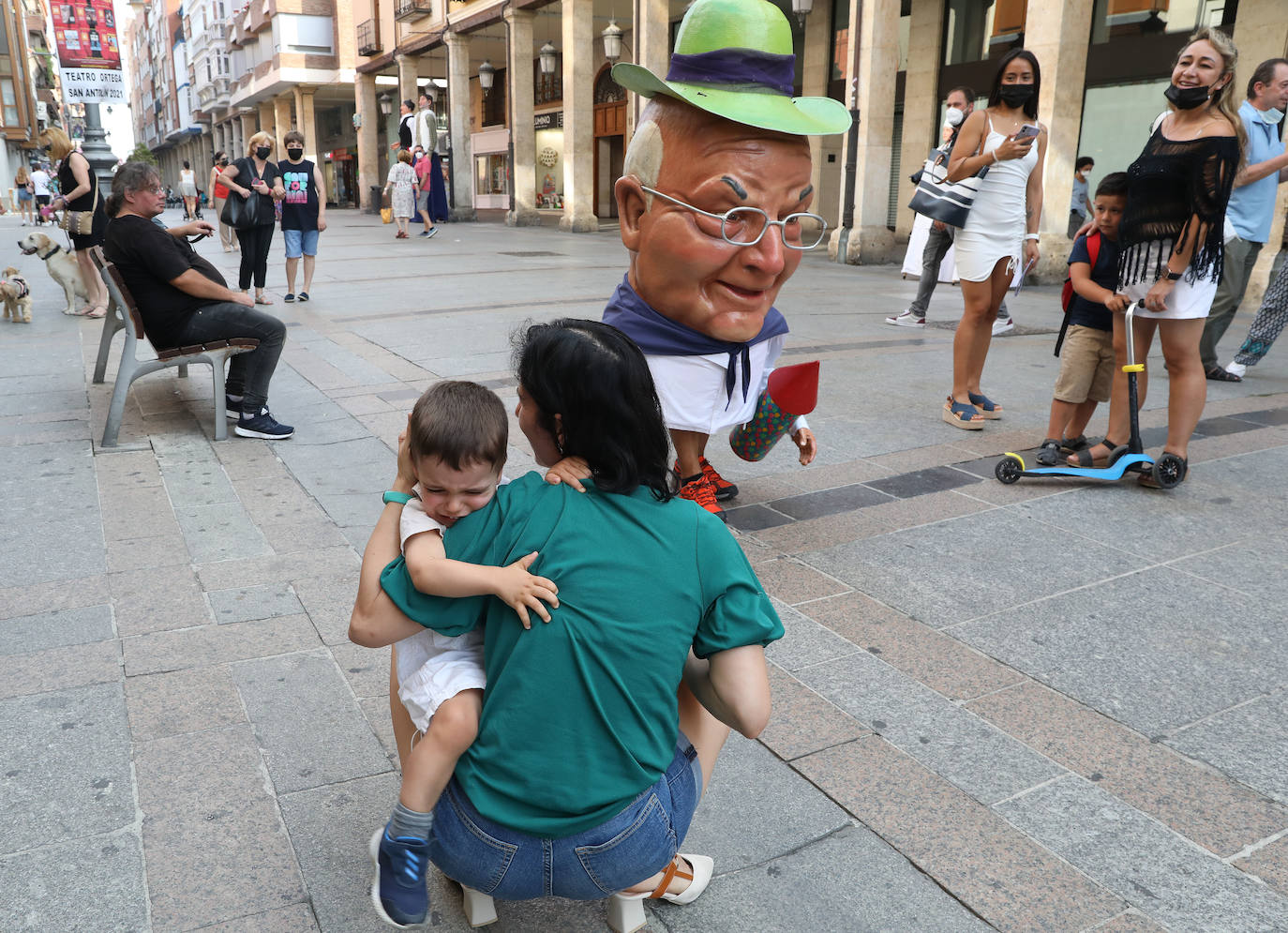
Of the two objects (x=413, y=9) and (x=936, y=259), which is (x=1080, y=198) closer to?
(x=936, y=259)

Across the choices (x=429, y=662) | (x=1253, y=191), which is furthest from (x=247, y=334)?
(x=1253, y=191)

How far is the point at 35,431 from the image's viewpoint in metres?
5.38

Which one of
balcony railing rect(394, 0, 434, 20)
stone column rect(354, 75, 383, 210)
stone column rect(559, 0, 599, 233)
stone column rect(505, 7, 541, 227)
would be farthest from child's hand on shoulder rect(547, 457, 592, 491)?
stone column rect(354, 75, 383, 210)

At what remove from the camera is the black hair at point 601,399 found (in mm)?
1676

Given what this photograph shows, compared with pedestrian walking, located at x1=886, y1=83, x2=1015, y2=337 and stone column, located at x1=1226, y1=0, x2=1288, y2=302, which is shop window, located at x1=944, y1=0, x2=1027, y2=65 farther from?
pedestrian walking, located at x1=886, y1=83, x2=1015, y2=337

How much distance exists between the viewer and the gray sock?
167 centimetres

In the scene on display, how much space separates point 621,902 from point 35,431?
4.76m

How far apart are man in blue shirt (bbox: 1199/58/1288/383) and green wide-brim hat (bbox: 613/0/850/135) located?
3297 mm

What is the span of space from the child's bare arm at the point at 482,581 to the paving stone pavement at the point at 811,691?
74 centimetres

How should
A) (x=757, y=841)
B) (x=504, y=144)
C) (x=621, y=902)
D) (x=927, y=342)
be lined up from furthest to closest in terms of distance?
1. (x=504, y=144)
2. (x=927, y=342)
3. (x=757, y=841)
4. (x=621, y=902)

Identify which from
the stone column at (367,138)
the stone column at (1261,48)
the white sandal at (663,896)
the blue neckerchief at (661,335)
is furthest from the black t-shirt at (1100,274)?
the stone column at (367,138)

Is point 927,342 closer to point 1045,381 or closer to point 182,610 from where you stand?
point 1045,381

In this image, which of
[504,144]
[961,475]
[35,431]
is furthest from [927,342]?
[504,144]

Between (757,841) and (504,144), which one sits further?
(504,144)
